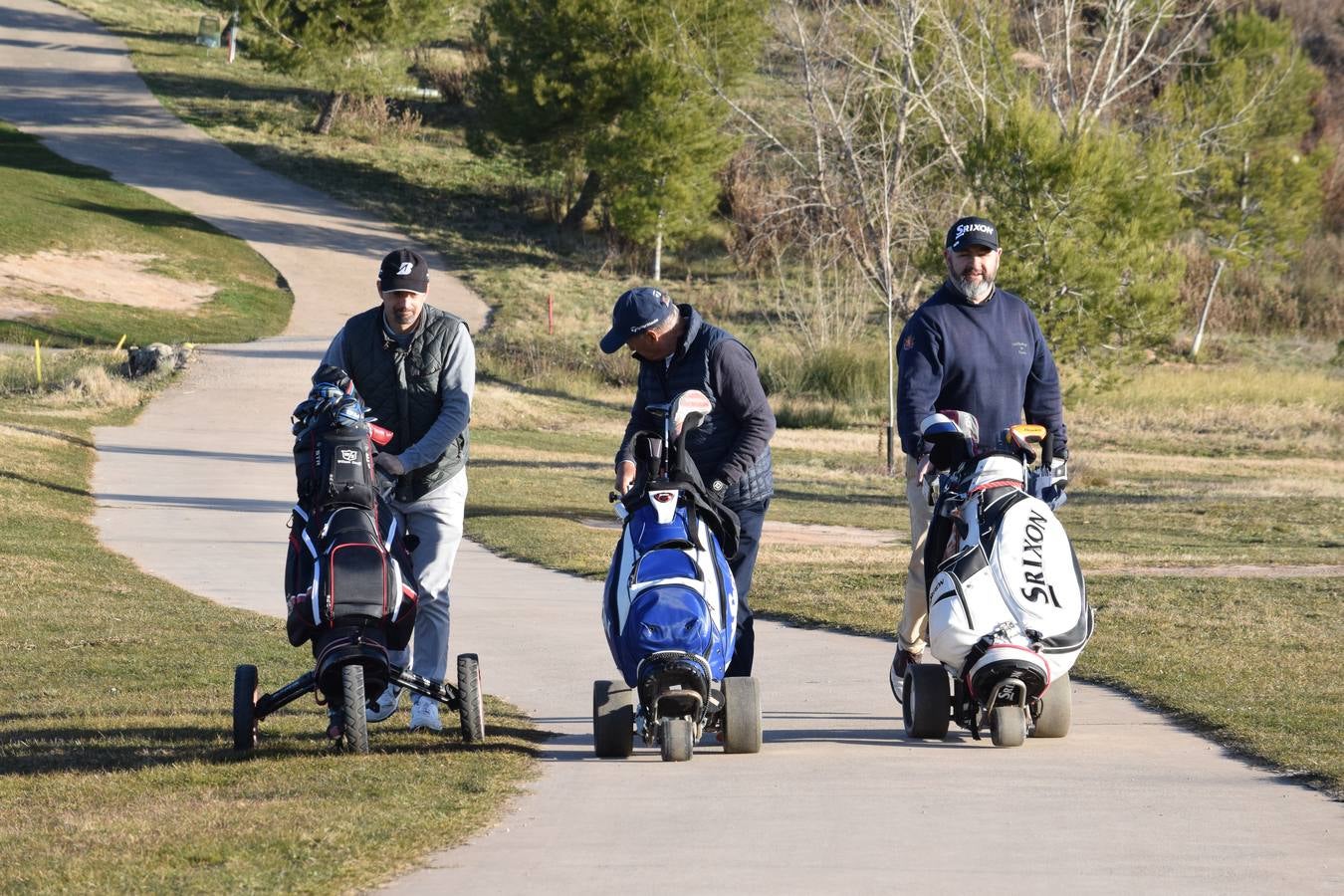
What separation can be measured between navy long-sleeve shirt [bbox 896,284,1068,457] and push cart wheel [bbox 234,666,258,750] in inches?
118

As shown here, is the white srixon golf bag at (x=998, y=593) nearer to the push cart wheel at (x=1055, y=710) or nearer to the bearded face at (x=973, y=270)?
the push cart wheel at (x=1055, y=710)

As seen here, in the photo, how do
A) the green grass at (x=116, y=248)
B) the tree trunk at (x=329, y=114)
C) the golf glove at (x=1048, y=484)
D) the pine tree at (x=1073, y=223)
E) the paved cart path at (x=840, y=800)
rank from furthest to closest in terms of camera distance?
1. the tree trunk at (x=329, y=114)
2. the green grass at (x=116, y=248)
3. the pine tree at (x=1073, y=223)
4. the golf glove at (x=1048, y=484)
5. the paved cart path at (x=840, y=800)

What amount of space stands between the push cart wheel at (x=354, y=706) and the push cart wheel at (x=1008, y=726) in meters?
2.61

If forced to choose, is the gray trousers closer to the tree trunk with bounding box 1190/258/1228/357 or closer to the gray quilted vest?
the gray quilted vest

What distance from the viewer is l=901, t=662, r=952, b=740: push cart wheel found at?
756cm

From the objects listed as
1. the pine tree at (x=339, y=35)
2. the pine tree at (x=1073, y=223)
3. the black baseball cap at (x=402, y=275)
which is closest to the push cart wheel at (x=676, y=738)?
the black baseball cap at (x=402, y=275)

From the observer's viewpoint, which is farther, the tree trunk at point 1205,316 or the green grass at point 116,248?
the tree trunk at point 1205,316

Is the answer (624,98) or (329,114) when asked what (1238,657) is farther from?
(329,114)

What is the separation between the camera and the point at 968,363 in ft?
25.6

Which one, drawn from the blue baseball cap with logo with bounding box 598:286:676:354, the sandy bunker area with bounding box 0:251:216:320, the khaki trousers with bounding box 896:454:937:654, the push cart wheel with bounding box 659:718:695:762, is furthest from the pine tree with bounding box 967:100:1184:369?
the sandy bunker area with bounding box 0:251:216:320

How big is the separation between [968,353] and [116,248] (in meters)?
48.1

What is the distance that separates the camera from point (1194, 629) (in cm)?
1136

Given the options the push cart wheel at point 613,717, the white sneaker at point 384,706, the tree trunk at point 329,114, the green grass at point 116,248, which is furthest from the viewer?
the tree trunk at point 329,114

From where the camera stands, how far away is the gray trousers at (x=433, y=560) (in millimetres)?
7965
